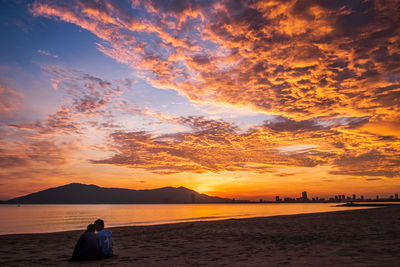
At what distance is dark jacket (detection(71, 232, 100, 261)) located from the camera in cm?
1016

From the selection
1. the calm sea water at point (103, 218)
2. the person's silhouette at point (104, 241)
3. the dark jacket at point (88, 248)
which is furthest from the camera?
the calm sea water at point (103, 218)

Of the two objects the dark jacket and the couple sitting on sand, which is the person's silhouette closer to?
the couple sitting on sand

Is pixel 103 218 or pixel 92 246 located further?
pixel 103 218

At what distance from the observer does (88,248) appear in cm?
1020

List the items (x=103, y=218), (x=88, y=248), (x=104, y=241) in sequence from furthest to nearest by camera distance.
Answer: (x=103, y=218)
(x=104, y=241)
(x=88, y=248)

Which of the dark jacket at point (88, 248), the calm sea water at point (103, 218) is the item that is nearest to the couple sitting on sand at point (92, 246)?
the dark jacket at point (88, 248)

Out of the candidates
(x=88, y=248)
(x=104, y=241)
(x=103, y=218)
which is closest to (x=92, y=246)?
(x=88, y=248)

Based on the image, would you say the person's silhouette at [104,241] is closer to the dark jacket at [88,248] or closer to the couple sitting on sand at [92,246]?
the couple sitting on sand at [92,246]

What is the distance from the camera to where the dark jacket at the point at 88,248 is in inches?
400

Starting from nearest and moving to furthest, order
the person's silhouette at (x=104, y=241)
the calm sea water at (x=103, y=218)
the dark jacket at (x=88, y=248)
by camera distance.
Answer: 1. the dark jacket at (x=88, y=248)
2. the person's silhouette at (x=104, y=241)
3. the calm sea water at (x=103, y=218)

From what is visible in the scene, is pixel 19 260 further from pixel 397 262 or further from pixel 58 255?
pixel 397 262

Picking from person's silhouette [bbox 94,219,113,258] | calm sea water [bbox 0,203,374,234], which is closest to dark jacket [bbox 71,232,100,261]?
person's silhouette [bbox 94,219,113,258]

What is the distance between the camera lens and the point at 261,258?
9938 mm

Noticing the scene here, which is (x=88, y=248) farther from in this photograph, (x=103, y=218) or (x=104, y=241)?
(x=103, y=218)
